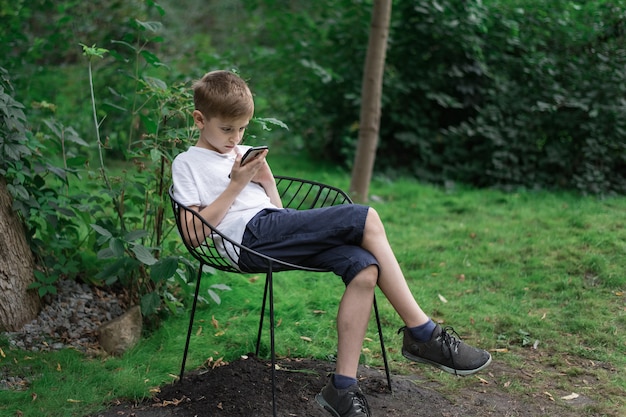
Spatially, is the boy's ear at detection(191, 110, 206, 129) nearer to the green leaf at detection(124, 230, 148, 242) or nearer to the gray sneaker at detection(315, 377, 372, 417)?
the green leaf at detection(124, 230, 148, 242)

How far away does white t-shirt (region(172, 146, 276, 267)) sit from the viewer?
2.67 meters

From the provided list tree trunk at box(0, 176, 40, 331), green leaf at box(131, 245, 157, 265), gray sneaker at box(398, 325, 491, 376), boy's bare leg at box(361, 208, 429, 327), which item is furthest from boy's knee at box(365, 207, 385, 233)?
tree trunk at box(0, 176, 40, 331)

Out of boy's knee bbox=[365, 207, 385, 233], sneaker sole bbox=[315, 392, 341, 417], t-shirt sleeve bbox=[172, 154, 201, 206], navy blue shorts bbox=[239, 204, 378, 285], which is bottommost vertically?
sneaker sole bbox=[315, 392, 341, 417]

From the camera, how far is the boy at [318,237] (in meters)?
2.55

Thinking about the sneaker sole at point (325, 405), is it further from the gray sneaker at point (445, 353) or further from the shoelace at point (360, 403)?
the gray sneaker at point (445, 353)

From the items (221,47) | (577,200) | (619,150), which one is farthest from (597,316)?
(221,47)

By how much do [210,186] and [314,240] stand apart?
1.46 ft

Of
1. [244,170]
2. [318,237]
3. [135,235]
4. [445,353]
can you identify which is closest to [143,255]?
[135,235]

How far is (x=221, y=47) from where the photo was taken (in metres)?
11.0

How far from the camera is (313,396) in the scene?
2.84 m

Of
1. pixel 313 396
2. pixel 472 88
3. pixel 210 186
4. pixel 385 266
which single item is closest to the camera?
pixel 385 266

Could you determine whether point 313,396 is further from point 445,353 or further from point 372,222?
point 372,222

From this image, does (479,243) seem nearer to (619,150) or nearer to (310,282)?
(310,282)

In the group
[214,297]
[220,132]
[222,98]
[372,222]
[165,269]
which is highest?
[222,98]
